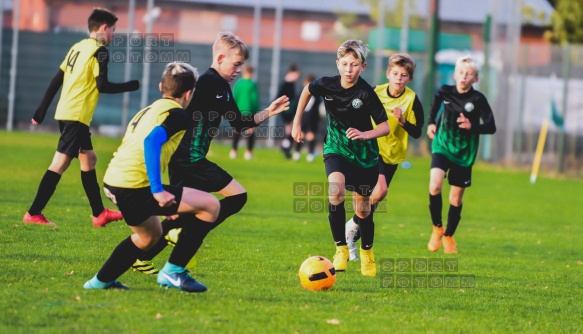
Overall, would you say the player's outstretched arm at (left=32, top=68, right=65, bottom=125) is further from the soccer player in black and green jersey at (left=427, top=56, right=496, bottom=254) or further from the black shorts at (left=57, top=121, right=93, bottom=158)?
the soccer player in black and green jersey at (left=427, top=56, right=496, bottom=254)

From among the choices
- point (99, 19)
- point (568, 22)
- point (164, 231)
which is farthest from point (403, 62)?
point (568, 22)

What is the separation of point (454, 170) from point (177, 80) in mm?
5067

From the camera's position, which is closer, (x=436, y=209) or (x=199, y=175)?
(x=199, y=175)

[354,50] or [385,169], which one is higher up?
[354,50]

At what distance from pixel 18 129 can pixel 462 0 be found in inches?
664

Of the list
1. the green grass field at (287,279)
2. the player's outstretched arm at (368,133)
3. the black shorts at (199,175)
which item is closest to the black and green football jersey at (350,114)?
the player's outstretched arm at (368,133)

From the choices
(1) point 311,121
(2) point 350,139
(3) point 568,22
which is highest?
(3) point 568,22

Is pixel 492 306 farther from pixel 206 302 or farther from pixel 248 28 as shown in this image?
pixel 248 28

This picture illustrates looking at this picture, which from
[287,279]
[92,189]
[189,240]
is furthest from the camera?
[92,189]

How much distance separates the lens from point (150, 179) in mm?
6316

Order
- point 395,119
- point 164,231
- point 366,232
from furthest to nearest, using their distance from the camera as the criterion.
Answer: point 395,119
point 366,232
point 164,231

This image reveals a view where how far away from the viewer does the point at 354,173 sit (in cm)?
877

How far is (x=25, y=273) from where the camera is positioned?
7.32 metres

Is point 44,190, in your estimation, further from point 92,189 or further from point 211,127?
point 211,127
